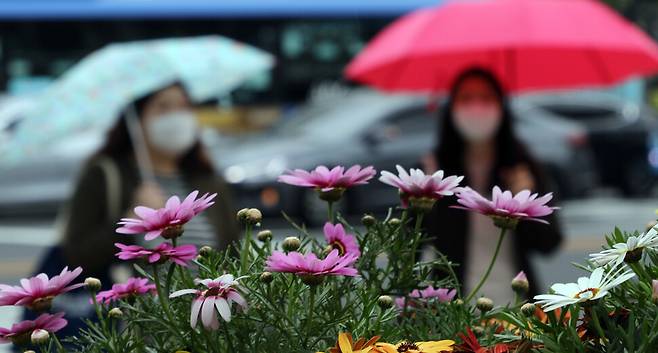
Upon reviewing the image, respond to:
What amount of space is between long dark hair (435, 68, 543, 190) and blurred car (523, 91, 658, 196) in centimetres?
1021

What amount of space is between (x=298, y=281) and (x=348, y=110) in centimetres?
1051

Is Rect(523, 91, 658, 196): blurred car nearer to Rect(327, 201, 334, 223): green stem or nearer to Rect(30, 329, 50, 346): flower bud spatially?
Rect(327, 201, 334, 223): green stem

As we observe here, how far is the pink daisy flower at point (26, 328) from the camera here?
123 cm

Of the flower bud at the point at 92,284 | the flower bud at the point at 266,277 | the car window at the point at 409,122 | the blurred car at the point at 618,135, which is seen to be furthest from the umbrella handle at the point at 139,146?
the blurred car at the point at 618,135

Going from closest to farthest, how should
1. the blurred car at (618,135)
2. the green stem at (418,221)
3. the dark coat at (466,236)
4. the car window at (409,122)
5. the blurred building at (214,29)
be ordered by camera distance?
the green stem at (418,221) < the dark coat at (466,236) < the car window at (409,122) < the blurred building at (214,29) < the blurred car at (618,135)

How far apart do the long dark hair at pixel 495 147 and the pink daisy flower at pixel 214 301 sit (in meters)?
2.80

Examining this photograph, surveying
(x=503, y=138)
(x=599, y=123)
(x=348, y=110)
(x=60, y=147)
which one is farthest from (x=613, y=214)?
(x=503, y=138)

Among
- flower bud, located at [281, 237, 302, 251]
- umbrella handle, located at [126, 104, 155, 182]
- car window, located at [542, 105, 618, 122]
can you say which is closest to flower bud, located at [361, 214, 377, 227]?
flower bud, located at [281, 237, 302, 251]

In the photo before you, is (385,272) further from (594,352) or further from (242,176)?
(242,176)

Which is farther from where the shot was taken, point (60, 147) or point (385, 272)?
point (60, 147)

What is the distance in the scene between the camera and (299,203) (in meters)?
10.9

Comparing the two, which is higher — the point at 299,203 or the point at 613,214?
the point at 299,203

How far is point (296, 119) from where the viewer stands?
12281 millimetres

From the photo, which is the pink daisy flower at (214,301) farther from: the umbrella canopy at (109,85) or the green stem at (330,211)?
the umbrella canopy at (109,85)
